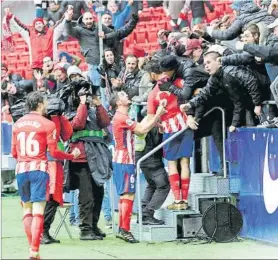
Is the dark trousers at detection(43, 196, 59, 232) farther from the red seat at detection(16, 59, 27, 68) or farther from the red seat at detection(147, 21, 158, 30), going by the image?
the red seat at detection(16, 59, 27, 68)

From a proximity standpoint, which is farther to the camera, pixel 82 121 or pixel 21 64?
pixel 21 64

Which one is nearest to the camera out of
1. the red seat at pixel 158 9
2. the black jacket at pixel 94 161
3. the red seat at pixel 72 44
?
the black jacket at pixel 94 161

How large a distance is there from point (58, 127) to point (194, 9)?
7555 mm

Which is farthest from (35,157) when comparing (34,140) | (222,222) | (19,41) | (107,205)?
(19,41)

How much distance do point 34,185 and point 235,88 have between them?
295cm

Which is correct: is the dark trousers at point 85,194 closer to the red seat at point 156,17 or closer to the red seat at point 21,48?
the red seat at point 156,17

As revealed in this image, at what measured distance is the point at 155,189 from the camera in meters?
13.0

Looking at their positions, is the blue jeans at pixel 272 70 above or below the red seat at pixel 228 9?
below

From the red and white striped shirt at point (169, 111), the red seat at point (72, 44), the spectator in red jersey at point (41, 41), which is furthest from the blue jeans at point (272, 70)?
the red seat at point (72, 44)

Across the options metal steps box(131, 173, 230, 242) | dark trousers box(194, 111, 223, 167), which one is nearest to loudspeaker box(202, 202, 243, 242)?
metal steps box(131, 173, 230, 242)

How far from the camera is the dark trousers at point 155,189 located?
41.4ft

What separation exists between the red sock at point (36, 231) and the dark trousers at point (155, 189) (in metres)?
2.21

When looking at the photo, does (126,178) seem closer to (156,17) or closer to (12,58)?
(156,17)

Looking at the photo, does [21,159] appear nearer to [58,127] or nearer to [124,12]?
[58,127]
